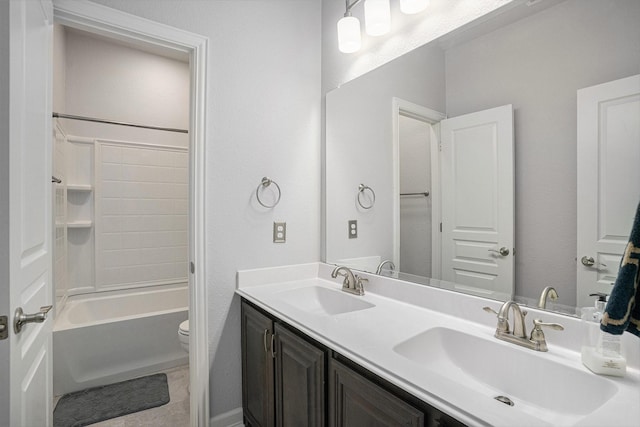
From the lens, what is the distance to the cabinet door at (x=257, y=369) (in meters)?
1.46

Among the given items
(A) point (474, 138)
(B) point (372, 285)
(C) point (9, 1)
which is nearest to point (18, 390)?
(C) point (9, 1)

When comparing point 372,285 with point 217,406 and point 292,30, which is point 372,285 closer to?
point 217,406

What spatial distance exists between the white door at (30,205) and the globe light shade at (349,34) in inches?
49.2

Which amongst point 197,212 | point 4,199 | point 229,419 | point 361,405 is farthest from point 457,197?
point 229,419

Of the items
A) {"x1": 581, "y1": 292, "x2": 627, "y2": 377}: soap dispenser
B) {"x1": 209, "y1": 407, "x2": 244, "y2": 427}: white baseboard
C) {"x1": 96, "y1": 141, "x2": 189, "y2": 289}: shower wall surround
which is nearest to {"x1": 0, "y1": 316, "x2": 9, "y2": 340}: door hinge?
{"x1": 209, "y1": 407, "x2": 244, "y2": 427}: white baseboard

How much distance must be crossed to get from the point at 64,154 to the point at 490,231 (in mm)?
3073

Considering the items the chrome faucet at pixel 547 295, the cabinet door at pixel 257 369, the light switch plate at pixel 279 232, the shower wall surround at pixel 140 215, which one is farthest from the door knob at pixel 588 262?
the shower wall surround at pixel 140 215

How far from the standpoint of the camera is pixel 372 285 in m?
1.66

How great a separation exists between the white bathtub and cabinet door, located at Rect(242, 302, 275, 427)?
105 cm

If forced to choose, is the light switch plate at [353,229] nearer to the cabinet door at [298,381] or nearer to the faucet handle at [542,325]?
the cabinet door at [298,381]

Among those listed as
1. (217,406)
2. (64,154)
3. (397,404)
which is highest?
(64,154)

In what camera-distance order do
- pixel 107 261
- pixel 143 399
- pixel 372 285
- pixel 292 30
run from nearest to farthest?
pixel 372 285 < pixel 292 30 < pixel 143 399 < pixel 107 261

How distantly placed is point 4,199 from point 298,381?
1046 mm

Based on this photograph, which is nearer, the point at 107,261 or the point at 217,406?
the point at 217,406
